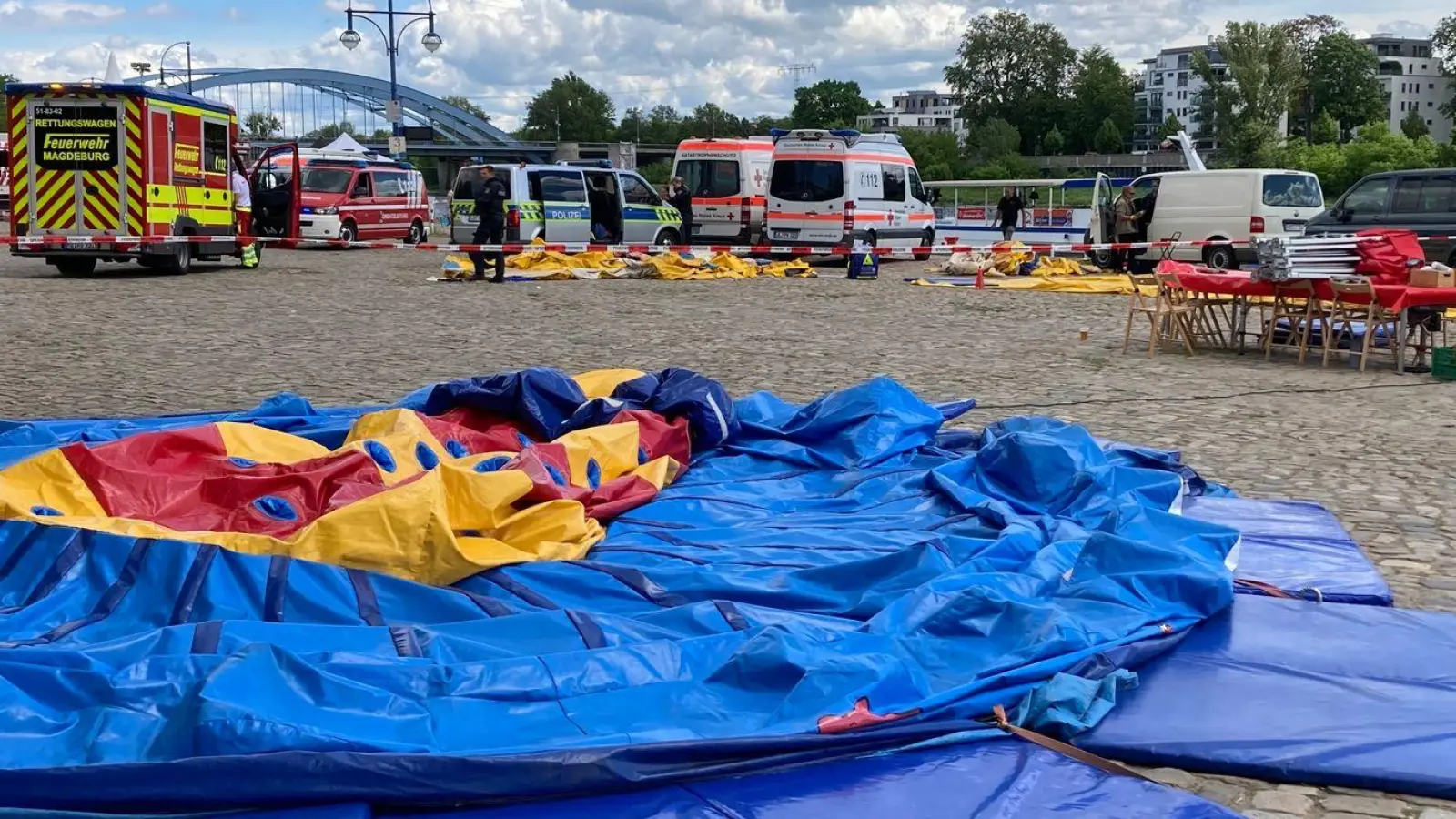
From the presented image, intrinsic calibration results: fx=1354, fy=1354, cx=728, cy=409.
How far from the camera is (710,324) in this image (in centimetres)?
1408

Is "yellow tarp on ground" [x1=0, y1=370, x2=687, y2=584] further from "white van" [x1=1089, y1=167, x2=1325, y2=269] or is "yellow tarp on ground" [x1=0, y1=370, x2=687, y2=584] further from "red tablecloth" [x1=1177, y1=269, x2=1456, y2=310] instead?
"white van" [x1=1089, y1=167, x2=1325, y2=269]

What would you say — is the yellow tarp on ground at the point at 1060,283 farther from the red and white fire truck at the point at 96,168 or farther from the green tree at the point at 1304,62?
the green tree at the point at 1304,62

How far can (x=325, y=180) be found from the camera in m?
27.8

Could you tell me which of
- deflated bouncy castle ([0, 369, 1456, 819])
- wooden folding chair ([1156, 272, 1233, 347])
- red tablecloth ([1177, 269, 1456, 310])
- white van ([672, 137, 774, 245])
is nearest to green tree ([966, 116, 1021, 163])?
white van ([672, 137, 774, 245])

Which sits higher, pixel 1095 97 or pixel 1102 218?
pixel 1095 97

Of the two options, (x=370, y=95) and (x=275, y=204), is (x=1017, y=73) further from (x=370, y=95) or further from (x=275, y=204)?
(x=275, y=204)

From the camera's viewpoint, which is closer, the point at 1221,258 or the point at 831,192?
the point at 1221,258

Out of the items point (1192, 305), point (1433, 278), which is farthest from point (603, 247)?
point (1433, 278)

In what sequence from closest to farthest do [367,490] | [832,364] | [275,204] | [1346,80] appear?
1. [367,490]
2. [832,364]
3. [275,204]
4. [1346,80]

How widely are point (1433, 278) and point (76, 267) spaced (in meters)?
18.2

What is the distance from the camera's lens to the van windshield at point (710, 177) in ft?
86.0

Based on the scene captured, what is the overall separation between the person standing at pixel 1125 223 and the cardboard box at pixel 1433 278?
41.0 feet

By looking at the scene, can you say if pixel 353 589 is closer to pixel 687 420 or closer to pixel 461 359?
pixel 687 420

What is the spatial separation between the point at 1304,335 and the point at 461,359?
700cm
